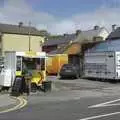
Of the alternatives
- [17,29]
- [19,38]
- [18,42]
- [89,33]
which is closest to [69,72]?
[18,42]

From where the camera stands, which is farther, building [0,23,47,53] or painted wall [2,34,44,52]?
building [0,23,47,53]

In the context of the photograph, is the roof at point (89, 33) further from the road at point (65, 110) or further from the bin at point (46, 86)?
the road at point (65, 110)

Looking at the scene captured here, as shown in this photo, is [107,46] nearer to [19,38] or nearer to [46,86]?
[46,86]

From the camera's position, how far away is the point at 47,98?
2392cm

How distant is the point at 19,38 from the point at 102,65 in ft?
163

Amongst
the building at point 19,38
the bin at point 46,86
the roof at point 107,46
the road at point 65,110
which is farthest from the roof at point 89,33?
the road at point 65,110

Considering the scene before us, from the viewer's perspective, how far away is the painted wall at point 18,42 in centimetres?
8569

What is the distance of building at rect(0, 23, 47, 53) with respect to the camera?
86.0 metres

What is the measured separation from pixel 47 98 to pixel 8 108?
493cm

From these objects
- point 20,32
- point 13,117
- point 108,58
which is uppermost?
point 20,32

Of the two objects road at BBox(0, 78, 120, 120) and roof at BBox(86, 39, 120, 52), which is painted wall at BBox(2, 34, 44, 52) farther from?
road at BBox(0, 78, 120, 120)

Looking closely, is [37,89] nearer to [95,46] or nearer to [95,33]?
[95,46]

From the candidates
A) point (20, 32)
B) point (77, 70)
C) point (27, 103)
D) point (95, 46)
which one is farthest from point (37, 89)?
point (20, 32)

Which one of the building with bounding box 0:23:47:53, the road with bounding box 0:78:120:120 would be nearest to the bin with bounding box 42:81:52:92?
the road with bounding box 0:78:120:120
